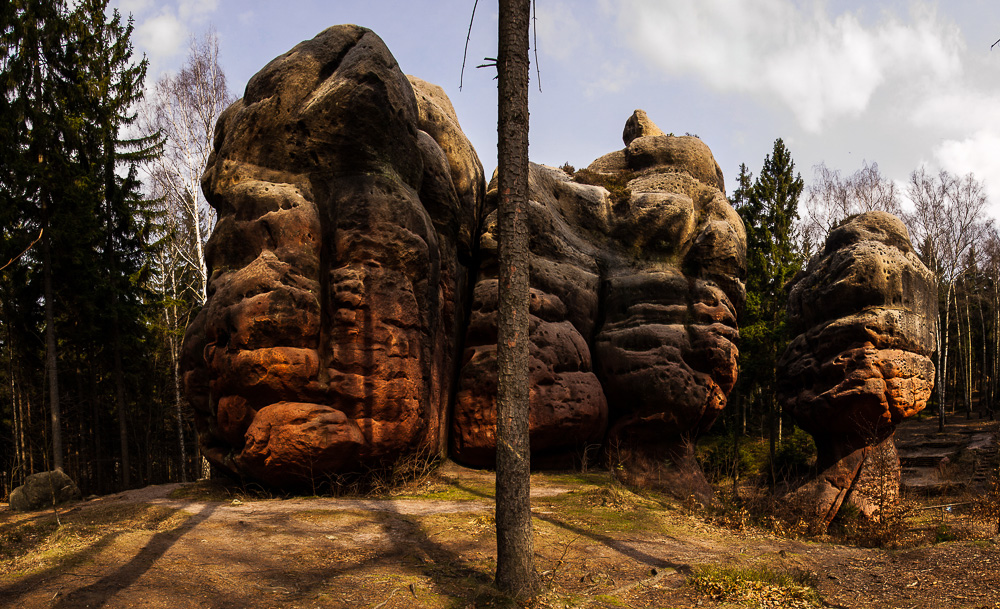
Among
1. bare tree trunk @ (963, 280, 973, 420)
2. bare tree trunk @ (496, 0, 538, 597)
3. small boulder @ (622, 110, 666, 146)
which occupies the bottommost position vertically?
bare tree trunk @ (963, 280, 973, 420)

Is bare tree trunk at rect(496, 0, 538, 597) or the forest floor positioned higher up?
bare tree trunk at rect(496, 0, 538, 597)

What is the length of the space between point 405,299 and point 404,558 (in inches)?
183

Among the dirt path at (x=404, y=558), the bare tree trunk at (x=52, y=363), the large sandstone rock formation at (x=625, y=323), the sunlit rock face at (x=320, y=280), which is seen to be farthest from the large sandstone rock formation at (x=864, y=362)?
the bare tree trunk at (x=52, y=363)

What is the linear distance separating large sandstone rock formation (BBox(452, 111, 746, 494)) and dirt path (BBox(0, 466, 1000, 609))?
2.91 metres

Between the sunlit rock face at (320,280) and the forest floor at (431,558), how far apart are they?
1.12 meters

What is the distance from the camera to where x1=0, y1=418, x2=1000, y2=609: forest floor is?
18.7 ft

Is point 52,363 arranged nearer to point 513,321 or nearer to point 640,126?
point 513,321

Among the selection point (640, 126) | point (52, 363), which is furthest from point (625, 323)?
point (52, 363)

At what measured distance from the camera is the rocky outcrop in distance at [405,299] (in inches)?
388

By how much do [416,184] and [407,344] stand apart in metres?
3.25

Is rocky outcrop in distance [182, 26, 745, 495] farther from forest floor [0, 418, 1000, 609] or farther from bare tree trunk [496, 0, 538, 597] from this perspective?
bare tree trunk [496, 0, 538, 597]

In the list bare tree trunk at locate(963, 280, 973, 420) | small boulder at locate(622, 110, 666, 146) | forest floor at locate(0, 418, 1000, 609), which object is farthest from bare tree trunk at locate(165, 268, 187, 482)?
bare tree trunk at locate(963, 280, 973, 420)

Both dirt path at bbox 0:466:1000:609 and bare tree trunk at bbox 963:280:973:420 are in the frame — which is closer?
dirt path at bbox 0:466:1000:609

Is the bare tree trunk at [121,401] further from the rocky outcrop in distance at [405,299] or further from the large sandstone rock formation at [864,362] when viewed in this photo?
the large sandstone rock formation at [864,362]
